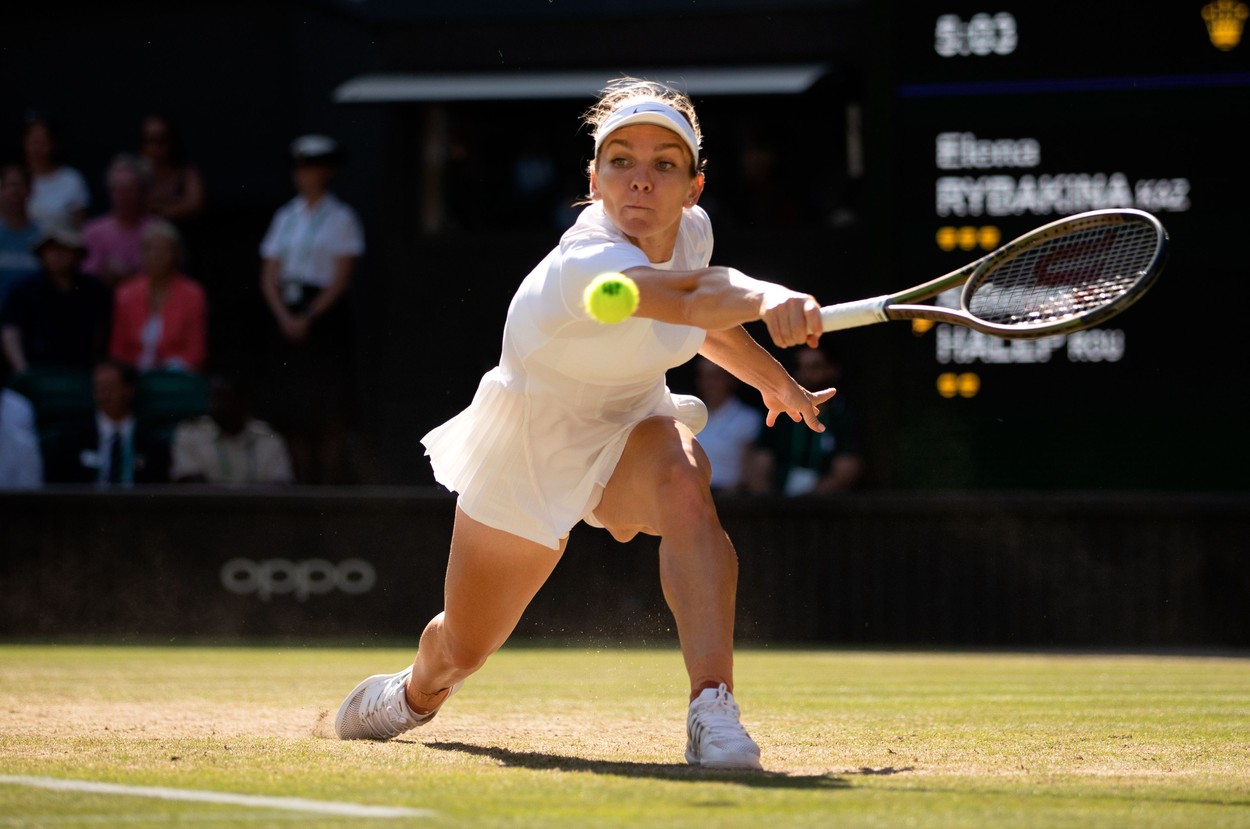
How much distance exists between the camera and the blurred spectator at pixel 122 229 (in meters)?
10.9

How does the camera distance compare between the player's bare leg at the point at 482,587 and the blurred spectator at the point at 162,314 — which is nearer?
the player's bare leg at the point at 482,587

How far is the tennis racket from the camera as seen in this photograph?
411 centimetres

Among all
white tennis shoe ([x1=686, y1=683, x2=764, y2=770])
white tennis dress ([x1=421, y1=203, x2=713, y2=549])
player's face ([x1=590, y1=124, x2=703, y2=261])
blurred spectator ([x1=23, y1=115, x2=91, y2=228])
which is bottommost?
white tennis shoe ([x1=686, y1=683, x2=764, y2=770])

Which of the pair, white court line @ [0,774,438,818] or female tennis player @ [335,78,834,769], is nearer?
white court line @ [0,774,438,818]

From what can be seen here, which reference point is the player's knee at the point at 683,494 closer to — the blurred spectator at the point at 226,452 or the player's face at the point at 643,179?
the player's face at the point at 643,179

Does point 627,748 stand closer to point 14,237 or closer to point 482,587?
point 482,587

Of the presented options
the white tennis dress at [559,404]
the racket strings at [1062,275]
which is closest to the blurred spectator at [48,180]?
the white tennis dress at [559,404]

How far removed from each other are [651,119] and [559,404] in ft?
2.36

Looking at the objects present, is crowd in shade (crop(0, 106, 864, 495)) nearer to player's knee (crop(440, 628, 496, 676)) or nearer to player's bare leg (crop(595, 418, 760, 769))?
player's knee (crop(440, 628, 496, 676))

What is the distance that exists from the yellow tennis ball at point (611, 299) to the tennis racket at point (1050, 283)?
0.41 m

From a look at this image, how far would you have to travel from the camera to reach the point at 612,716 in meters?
5.56

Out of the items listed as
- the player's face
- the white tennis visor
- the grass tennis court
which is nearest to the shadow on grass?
the grass tennis court

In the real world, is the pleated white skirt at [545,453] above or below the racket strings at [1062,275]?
below

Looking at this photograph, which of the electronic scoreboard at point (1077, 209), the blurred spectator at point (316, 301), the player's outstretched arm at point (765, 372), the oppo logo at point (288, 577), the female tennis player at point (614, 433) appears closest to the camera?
the female tennis player at point (614, 433)
